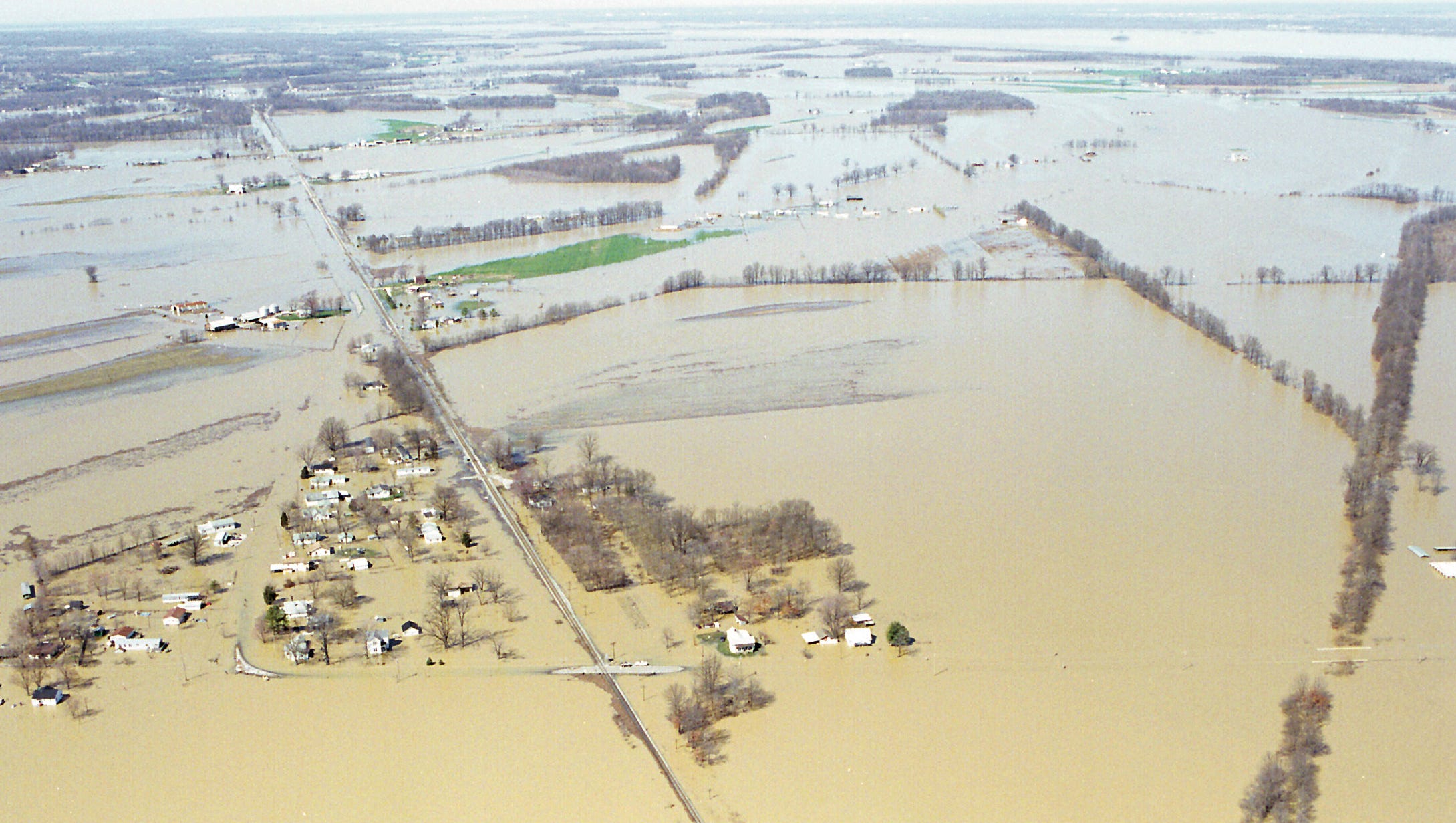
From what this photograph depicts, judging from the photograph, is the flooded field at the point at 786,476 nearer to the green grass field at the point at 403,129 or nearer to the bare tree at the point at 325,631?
the bare tree at the point at 325,631

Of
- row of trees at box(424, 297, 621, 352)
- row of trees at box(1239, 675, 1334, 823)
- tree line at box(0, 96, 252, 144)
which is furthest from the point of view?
tree line at box(0, 96, 252, 144)

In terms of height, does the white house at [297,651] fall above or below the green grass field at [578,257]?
below

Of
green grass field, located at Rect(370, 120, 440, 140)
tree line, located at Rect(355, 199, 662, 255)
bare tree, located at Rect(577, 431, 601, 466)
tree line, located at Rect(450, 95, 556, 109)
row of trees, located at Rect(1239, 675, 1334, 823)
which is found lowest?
row of trees, located at Rect(1239, 675, 1334, 823)

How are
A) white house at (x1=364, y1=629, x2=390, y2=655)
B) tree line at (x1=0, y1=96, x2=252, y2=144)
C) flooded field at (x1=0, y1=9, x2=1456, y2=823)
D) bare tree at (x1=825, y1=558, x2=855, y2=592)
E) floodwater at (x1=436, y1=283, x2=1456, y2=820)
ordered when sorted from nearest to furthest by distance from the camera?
floodwater at (x1=436, y1=283, x2=1456, y2=820) → flooded field at (x1=0, y1=9, x2=1456, y2=823) → white house at (x1=364, y1=629, x2=390, y2=655) → bare tree at (x1=825, y1=558, x2=855, y2=592) → tree line at (x1=0, y1=96, x2=252, y2=144)

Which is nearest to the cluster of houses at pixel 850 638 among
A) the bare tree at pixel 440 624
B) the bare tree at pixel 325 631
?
the bare tree at pixel 440 624

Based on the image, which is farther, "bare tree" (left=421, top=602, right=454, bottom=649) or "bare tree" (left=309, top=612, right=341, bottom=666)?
"bare tree" (left=421, top=602, right=454, bottom=649)

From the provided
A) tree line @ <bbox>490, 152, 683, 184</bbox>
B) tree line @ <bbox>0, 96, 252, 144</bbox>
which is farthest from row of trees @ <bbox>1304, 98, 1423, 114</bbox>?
tree line @ <bbox>0, 96, 252, 144</bbox>

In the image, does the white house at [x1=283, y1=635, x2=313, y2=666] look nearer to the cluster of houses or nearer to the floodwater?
the floodwater
